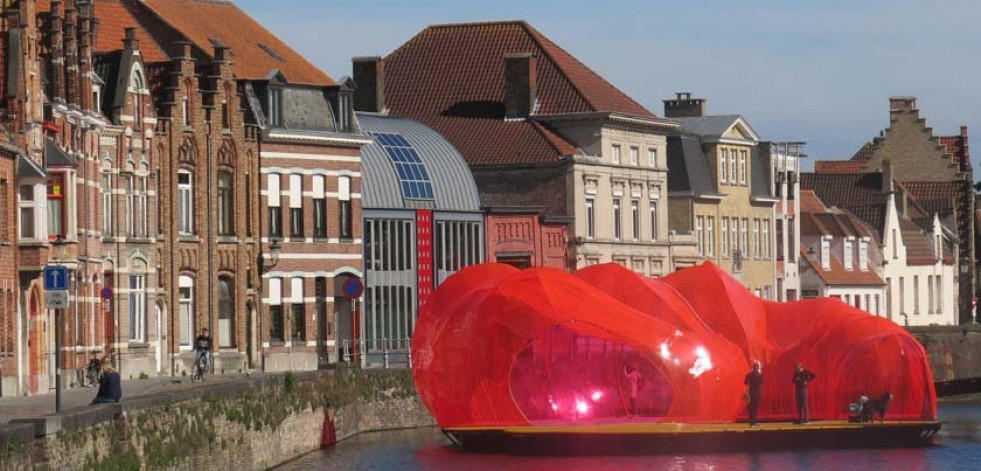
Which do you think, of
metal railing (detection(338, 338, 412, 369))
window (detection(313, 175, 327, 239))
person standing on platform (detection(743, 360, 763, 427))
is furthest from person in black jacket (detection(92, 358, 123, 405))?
window (detection(313, 175, 327, 239))

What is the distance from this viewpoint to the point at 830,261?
428ft

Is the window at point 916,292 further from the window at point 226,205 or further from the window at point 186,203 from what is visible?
the window at point 186,203

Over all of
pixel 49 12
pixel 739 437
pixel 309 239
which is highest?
pixel 49 12

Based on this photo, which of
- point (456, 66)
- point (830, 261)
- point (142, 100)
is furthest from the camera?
point (830, 261)

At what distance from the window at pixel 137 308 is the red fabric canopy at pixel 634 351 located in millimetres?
11277

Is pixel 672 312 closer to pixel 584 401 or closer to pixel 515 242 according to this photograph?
pixel 584 401

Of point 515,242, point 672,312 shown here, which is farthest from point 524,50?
point 672,312

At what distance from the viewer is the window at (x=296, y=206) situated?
8812cm

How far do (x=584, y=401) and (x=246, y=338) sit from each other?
17564 millimetres

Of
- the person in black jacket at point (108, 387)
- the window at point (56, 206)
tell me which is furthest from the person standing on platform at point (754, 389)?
the person in black jacket at point (108, 387)

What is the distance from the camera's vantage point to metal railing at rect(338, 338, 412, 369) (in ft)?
294

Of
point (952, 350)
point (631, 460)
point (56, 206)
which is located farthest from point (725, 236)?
point (56, 206)

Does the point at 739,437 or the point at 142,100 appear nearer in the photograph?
the point at 739,437

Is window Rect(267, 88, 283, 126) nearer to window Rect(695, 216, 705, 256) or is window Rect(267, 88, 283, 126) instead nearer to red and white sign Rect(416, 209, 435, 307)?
red and white sign Rect(416, 209, 435, 307)
